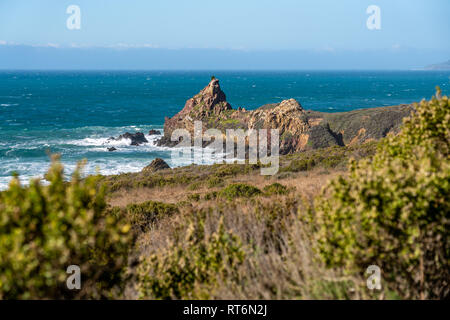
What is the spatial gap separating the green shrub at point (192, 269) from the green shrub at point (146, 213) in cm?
613

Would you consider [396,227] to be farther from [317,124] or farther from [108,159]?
[108,159]

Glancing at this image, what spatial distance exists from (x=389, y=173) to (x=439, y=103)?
2.56 m

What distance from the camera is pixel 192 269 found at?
6031 millimetres

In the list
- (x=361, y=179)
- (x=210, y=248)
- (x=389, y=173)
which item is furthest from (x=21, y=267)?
(x=389, y=173)

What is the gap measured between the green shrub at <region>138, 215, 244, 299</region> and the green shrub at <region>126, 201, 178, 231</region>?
6.13m

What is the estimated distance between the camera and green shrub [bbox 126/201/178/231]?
12.3m

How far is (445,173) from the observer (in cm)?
500

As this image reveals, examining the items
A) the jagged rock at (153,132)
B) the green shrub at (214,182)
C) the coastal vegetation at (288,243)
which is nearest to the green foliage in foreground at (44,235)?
the coastal vegetation at (288,243)

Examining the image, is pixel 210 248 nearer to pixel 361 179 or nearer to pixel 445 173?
pixel 361 179

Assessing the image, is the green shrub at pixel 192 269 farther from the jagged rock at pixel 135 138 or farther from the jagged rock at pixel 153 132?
the jagged rock at pixel 153 132

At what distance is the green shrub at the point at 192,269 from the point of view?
5.78 meters

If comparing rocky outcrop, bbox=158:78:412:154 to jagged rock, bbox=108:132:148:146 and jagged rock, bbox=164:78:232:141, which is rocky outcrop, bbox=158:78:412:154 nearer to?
jagged rock, bbox=164:78:232:141

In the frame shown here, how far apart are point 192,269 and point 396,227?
2.86m
